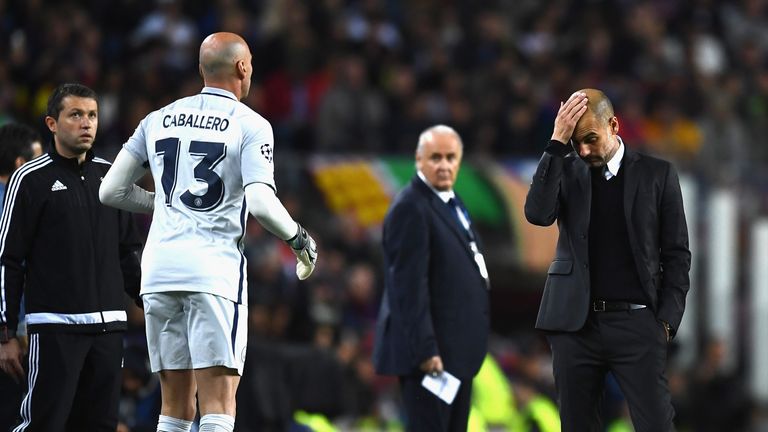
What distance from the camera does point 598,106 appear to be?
6188 mm

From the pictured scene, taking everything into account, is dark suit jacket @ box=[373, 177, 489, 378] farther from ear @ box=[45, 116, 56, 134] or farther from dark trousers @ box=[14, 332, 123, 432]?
ear @ box=[45, 116, 56, 134]

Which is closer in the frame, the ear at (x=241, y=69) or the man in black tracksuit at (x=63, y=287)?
the ear at (x=241, y=69)

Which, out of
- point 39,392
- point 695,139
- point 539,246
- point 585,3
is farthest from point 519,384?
point 585,3

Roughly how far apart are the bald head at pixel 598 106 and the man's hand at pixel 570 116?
3cm

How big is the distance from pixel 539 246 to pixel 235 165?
848 cm

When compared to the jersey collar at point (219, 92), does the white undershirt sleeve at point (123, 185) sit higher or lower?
lower

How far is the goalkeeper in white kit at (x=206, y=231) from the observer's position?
578 cm

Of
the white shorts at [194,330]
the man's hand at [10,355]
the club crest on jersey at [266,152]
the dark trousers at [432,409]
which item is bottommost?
the dark trousers at [432,409]

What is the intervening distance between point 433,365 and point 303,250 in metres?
1.88

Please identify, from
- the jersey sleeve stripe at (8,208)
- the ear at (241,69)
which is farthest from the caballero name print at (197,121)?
the jersey sleeve stripe at (8,208)

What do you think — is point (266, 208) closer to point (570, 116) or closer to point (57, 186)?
point (57, 186)

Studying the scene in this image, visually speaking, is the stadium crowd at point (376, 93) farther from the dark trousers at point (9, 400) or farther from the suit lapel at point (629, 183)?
the suit lapel at point (629, 183)

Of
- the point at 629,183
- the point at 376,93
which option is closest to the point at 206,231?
the point at 629,183

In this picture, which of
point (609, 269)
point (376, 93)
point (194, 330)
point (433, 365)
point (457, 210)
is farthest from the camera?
point (376, 93)
